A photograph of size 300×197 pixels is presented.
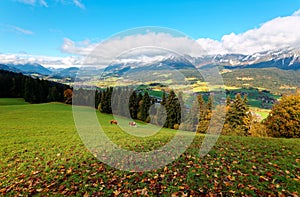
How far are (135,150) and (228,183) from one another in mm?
4871

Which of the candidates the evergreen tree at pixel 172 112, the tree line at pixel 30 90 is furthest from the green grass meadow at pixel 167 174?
the tree line at pixel 30 90

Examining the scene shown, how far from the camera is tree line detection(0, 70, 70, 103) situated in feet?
190

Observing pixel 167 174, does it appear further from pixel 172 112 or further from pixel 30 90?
pixel 30 90

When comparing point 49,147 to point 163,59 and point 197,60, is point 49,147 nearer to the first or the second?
point 163,59

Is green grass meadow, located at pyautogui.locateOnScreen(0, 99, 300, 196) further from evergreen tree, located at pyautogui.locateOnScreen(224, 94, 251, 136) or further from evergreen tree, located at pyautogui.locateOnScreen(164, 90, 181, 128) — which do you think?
evergreen tree, located at pyautogui.locateOnScreen(224, 94, 251, 136)

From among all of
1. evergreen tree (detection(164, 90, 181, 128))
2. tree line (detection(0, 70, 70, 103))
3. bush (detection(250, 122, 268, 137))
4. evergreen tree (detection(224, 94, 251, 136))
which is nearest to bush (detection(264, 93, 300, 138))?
bush (detection(250, 122, 268, 137))

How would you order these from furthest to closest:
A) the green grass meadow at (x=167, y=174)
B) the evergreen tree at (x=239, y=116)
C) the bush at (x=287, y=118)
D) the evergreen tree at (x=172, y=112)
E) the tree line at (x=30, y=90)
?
the tree line at (x=30, y=90), the evergreen tree at (x=172, y=112), the evergreen tree at (x=239, y=116), the bush at (x=287, y=118), the green grass meadow at (x=167, y=174)

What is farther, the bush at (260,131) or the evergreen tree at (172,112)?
the evergreen tree at (172,112)

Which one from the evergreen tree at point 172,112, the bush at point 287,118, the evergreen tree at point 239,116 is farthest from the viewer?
the evergreen tree at point 172,112

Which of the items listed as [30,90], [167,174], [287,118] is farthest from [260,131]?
[30,90]

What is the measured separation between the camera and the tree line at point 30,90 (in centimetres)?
5781

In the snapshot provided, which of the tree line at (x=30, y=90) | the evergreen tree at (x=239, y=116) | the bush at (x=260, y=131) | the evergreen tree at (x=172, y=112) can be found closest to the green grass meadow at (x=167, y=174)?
the bush at (x=260, y=131)

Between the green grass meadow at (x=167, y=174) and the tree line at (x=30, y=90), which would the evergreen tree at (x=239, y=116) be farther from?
the tree line at (x=30, y=90)

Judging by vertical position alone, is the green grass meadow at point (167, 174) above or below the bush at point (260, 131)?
above
